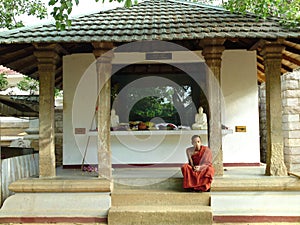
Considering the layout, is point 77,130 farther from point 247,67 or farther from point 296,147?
point 296,147

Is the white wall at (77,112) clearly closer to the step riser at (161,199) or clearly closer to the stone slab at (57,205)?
the stone slab at (57,205)

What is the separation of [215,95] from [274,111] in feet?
3.55

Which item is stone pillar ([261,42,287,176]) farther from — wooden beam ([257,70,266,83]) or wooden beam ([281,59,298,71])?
wooden beam ([257,70,266,83])

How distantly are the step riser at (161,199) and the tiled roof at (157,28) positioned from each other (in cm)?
265

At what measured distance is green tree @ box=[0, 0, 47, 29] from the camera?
12582 millimetres

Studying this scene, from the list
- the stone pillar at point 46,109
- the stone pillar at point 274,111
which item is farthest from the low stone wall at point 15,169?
the stone pillar at point 274,111

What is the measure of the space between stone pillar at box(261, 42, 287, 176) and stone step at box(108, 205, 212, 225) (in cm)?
153

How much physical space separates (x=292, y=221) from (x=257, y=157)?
246 centimetres

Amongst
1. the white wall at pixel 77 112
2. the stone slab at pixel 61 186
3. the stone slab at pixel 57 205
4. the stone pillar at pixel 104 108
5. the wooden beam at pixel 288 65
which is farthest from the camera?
the wooden beam at pixel 288 65

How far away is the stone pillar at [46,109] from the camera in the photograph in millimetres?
6367

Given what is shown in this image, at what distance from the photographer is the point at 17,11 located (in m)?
12.9

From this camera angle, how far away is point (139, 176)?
6.62 metres

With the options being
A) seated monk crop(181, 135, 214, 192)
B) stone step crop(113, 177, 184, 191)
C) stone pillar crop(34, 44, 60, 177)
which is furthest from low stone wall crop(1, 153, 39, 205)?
seated monk crop(181, 135, 214, 192)

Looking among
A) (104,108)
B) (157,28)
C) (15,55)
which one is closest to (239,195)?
(104,108)
